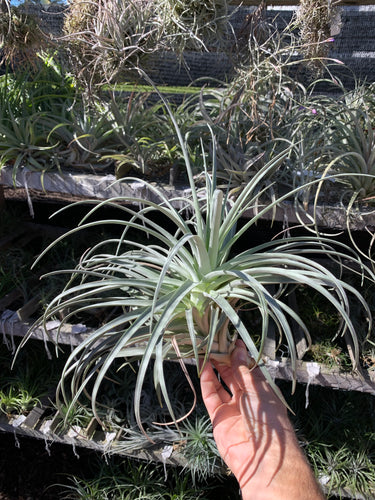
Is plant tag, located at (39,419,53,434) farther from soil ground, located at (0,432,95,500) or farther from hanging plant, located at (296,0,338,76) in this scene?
hanging plant, located at (296,0,338,76)

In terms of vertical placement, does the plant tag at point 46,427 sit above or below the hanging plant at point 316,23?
below

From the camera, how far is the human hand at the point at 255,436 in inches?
28.5

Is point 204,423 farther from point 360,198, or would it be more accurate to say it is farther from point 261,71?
point 261,71

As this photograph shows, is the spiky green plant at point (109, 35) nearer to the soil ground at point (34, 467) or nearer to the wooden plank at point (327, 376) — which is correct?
the wooden plank at point (327, 376)

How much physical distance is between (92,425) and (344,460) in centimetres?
82

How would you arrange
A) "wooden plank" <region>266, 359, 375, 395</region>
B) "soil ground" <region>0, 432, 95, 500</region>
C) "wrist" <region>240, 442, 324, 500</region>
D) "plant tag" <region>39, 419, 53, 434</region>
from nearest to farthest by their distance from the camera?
"wrist" <region>240, 442, 324, 500</region> < "wooden plank" <region>266, 359, 375, 395</region> < "plant tag" <region>39, 419, 53, 434</region> < "soil ground" <region>0, 432, 95, 500</region>

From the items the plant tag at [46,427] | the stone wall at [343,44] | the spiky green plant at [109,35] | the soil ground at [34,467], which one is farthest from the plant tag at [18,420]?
the stone wall at [343,44]

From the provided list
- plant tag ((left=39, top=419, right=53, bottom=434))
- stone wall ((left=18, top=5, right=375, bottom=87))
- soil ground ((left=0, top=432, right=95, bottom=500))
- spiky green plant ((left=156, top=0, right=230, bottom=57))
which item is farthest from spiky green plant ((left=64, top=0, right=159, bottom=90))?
soil ground ((left=0, top=432, right=95, bottom=500))

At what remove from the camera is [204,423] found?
4.50 feet

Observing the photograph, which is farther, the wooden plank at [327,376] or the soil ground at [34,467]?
the soil ground at [34,467]

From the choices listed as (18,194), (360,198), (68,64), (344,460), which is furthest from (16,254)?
(344,460)

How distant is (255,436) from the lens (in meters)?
0.76

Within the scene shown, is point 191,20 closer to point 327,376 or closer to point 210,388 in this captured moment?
point 210,388

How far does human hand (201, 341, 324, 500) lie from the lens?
2.38ft
